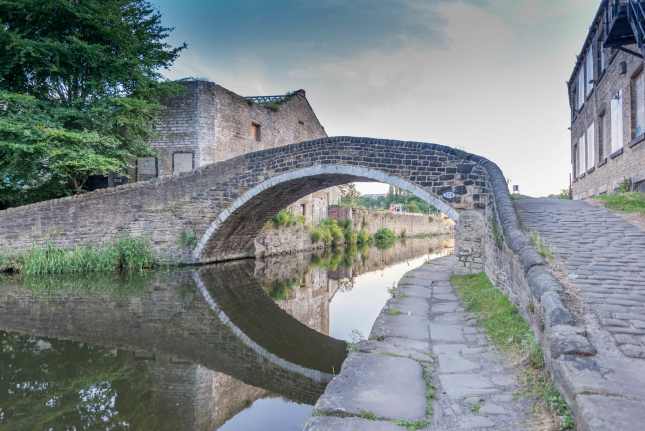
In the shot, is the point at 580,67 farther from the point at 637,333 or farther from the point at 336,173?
the point at 637,333

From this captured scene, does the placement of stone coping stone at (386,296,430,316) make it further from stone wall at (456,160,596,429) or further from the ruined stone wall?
the ruined stone wall

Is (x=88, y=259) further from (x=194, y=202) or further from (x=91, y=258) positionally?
(x=194, y=202)

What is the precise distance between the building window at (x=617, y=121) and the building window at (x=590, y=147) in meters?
1.87

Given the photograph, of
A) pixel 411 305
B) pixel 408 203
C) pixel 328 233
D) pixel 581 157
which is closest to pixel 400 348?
pixel 411 305

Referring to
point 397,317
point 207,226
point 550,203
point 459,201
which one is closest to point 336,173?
point 459,201

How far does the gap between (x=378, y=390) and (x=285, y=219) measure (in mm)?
13015

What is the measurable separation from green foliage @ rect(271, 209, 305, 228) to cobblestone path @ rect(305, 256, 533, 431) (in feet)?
35.6

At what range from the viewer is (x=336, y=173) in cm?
1012

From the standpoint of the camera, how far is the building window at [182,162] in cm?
1484

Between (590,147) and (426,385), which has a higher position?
(590,147)

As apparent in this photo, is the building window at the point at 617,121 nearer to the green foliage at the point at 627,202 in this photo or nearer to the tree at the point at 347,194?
the green foliage at the point at 627,202

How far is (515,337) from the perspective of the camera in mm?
3527

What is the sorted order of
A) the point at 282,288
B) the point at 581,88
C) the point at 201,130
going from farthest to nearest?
the point at 201,130
the point at 581,88
the point at 282,288

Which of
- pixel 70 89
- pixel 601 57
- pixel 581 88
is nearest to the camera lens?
pixel 601 57
